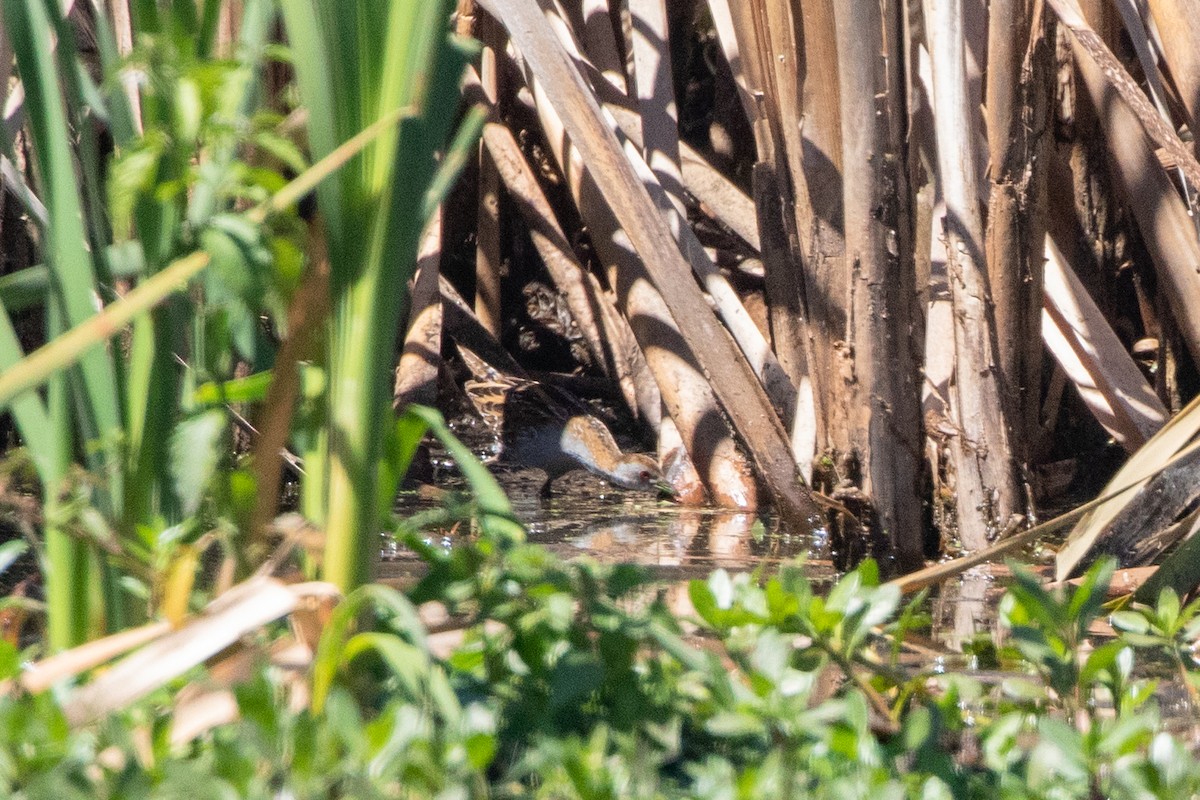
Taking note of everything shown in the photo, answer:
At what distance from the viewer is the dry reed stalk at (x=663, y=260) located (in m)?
3.19

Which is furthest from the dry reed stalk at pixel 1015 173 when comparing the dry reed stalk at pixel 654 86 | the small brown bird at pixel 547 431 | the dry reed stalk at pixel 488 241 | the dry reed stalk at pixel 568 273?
the dry reed stalk at pixel 488 241

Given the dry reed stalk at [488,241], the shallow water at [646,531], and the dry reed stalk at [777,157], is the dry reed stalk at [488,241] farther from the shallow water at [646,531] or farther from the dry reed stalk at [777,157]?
the dry reed stalk at [777,157]

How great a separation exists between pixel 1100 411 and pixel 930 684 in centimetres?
199

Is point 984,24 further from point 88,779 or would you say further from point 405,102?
point 88,779

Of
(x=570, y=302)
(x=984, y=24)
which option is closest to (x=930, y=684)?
(x=984, y=24)

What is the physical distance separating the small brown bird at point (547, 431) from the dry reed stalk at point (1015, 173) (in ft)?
4.13

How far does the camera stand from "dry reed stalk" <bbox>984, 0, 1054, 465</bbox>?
126 inches

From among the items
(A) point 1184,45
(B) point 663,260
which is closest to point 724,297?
(B) point 663,260

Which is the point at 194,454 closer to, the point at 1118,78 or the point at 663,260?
the point at 663,260

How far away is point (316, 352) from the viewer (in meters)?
1.32

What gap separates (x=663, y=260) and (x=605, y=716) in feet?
6.89

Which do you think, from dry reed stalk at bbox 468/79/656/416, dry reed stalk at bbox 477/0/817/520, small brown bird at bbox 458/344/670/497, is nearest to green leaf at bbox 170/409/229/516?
dry reed stalk at bbox 477/0/817/520

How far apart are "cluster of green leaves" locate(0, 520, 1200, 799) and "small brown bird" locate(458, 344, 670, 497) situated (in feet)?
9.14

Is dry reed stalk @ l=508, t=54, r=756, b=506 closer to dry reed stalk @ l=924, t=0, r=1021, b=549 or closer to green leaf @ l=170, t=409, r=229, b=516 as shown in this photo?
dry reed stalk @ l=924, t=0, r=1021, b=549
